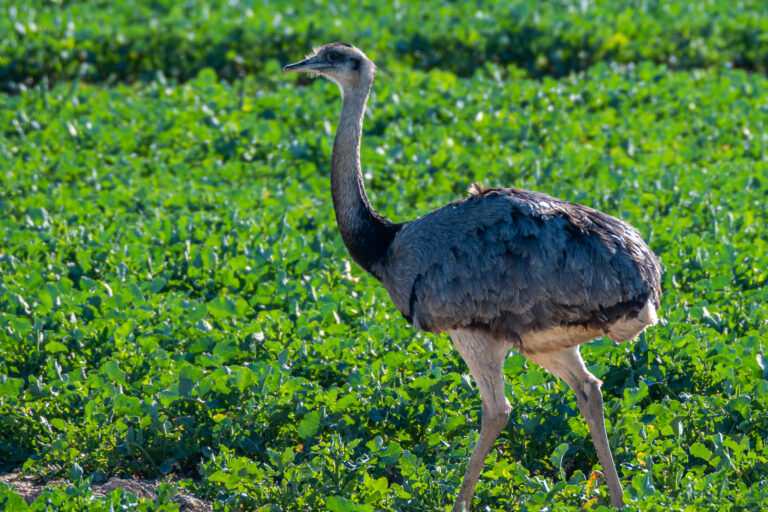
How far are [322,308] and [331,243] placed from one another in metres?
1.05

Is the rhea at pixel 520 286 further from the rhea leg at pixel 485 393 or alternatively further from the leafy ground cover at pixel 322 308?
the leafy ground cover at pixel 322 308

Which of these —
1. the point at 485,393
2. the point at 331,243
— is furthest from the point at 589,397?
the point at 331,243

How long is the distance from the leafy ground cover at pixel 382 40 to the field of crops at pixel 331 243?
3cm

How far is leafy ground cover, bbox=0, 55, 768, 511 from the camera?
5137mm

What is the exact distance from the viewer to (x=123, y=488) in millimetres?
5172

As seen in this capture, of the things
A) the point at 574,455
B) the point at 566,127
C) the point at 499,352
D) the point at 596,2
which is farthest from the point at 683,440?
the point at 596,2

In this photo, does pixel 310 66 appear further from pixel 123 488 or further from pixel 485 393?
pixel 123 488

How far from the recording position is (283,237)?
7559 mm

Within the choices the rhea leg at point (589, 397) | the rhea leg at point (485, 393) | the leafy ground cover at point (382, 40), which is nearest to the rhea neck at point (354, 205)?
the rhea leg at point (485, 393)

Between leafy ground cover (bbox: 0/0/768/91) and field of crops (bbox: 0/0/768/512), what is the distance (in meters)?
0.03

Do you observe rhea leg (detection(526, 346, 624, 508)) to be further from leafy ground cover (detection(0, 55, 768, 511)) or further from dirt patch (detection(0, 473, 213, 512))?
dirt patch (detection(0, 473, 213, 512))

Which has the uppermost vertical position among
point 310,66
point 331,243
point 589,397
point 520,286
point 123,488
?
point 310,66

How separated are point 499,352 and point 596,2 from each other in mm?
8414

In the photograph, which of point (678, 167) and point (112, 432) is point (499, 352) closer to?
point (112, 432)
